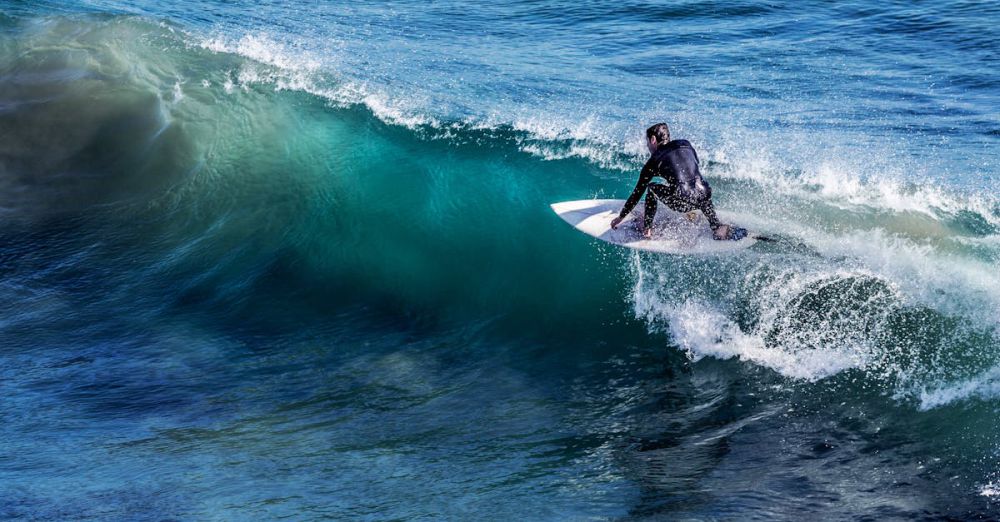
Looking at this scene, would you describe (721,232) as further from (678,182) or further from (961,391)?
(961,391)

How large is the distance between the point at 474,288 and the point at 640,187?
2.36 m

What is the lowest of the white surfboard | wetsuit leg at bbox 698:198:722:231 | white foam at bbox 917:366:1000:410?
white foam at bbox 917:366:1000:410

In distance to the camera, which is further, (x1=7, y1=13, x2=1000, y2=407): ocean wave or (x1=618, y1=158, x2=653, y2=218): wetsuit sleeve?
(x1=618, y1=158, x2=653, y2=218): wetsuit sleeve

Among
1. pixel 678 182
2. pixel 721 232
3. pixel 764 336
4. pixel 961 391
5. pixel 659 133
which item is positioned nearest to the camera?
pixel 961 391

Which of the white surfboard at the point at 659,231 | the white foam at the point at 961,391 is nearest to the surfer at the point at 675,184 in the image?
the white surfboard at the point at 659,231

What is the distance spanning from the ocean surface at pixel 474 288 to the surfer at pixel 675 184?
1.90 feet

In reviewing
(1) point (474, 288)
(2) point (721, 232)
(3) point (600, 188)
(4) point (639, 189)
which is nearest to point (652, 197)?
(4) point (639, 189)

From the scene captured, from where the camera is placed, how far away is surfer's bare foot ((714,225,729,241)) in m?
9.74

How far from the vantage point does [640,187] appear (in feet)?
31.6

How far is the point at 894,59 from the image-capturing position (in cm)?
1825

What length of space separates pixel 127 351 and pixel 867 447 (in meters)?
7.42

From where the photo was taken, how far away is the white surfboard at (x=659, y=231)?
31.8ft

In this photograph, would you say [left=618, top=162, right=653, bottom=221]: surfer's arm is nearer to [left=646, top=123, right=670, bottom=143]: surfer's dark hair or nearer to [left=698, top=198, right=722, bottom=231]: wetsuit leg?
[left=646, top=123, right=670, bottom=143]: surfer's dark hair

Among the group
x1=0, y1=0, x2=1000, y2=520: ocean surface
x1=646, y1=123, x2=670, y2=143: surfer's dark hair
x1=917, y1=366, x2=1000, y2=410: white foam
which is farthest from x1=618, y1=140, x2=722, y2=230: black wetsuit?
x1=917, y1=366, x2=1000, y2=410: white foam
